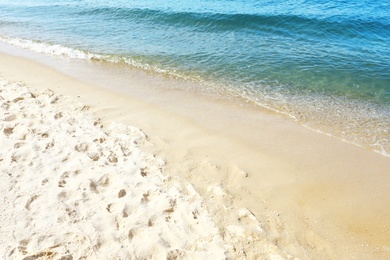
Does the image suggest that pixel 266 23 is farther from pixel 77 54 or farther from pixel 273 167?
pixel 273 167

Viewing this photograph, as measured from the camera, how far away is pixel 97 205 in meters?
3.56

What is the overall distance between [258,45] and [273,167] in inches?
294

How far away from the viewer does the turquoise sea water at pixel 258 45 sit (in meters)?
7.00

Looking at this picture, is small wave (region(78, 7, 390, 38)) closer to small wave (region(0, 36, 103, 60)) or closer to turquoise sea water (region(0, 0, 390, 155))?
turquoise sea water (region(0, 0, 390, 155))

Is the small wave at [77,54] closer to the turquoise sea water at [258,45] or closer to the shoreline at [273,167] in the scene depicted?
the turquoise sea water at [258,45]

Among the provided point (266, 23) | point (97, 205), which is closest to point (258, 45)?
point (266, 23)

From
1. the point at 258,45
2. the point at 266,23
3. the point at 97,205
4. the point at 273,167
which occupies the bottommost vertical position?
the point at 273,167

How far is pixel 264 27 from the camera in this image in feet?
42.8

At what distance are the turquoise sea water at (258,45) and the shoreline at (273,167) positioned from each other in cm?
95

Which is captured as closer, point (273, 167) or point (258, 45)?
point (273, 167)

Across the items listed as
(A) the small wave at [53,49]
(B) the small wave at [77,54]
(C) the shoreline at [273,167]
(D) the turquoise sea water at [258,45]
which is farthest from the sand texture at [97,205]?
(A) the small wave at [53,49]

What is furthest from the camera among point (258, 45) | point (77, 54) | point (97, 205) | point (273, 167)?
point (258, 45)

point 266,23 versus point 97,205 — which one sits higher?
point 266,23

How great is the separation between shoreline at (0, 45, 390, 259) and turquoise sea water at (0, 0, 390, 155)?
955 millimetres
